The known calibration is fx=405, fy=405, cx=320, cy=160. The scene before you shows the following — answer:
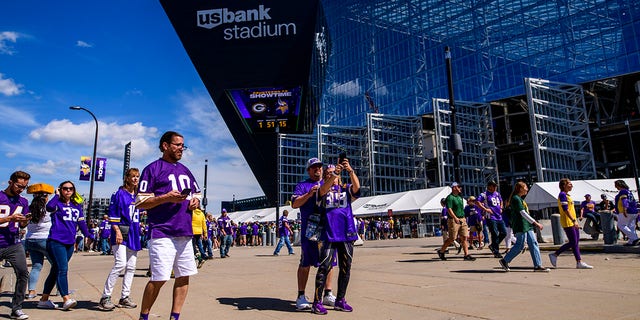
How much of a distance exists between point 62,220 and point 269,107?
48.8m

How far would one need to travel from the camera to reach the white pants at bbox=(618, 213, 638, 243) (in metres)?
10.8

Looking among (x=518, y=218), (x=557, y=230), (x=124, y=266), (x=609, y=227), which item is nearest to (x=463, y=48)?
(x=557, y=230)

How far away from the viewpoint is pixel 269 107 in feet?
177

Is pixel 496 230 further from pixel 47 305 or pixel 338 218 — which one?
pixel 47 305

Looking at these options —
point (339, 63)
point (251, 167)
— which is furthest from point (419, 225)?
point (251, 167)

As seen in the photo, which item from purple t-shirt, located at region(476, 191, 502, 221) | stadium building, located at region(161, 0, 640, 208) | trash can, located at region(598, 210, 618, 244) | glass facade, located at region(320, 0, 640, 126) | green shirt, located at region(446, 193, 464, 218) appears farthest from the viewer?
stadium building, located at region(161, 0, 640, 208)

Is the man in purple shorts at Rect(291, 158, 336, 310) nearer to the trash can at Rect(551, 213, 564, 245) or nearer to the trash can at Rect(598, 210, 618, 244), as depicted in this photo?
the trash can at Rect(598, 210, 618, 244)

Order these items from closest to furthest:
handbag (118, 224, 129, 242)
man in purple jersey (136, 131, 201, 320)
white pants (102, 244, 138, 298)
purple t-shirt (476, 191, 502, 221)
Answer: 1. man in purple jersey (136, 131, 201, 320)
2. white pants (102, 244, 138, 298)
3. handbag (118, 224, 129, 242)
4. purple t-shirt (476, 191, 502, 221)

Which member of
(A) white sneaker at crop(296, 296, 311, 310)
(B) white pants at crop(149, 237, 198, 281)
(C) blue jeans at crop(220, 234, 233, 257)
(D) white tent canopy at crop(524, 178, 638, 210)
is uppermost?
(D) white tent canopy at crop(524, 178, 638, 210)

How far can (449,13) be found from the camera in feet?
157

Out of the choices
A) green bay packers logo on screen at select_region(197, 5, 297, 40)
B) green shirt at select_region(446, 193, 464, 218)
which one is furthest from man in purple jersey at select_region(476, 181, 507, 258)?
green bay packers logo on screen at select_region(197, 5, 297, 40)

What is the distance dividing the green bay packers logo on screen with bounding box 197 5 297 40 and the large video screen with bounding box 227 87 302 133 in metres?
8.34

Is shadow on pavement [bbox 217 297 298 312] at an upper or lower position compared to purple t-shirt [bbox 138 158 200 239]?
lower

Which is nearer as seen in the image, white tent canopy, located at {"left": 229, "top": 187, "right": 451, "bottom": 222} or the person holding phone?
the person holding phone
